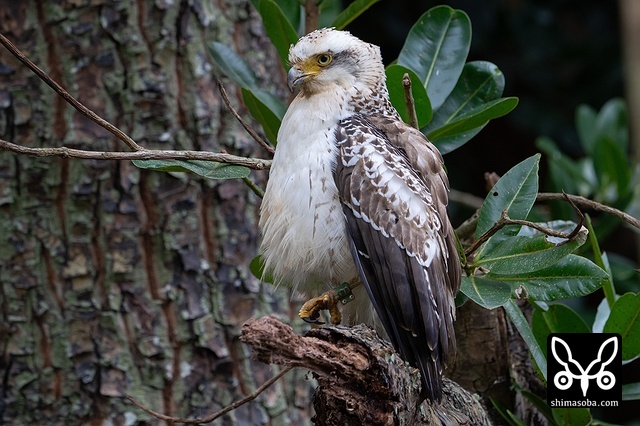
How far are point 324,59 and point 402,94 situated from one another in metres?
0.26

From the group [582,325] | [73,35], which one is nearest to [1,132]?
[73,35]

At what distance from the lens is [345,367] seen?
5.44 feet

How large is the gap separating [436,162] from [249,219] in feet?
3.82

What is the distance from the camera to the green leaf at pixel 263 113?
230 centimetres

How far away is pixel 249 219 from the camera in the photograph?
3139 mm

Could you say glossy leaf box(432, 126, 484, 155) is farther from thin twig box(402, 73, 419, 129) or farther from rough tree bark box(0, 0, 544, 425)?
rough tree bark box(0, 0, 544, 425)

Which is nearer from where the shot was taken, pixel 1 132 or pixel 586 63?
pixel 1 132

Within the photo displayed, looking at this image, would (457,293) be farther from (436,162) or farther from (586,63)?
(586,63)

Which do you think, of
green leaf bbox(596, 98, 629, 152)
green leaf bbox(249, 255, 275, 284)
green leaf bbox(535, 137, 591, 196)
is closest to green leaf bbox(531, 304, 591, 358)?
green leaf bbox(249, 255, 275, 284)

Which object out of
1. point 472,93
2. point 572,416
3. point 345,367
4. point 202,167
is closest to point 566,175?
point 472,93

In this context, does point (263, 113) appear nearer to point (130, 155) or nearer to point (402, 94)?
point (402, 94)

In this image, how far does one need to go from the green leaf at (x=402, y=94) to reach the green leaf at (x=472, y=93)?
0.33ft

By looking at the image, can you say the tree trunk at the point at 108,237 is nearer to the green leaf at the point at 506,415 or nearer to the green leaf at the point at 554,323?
the green leaf at the point at 506,415

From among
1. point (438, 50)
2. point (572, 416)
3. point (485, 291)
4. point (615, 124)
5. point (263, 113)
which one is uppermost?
point (615, 124)
